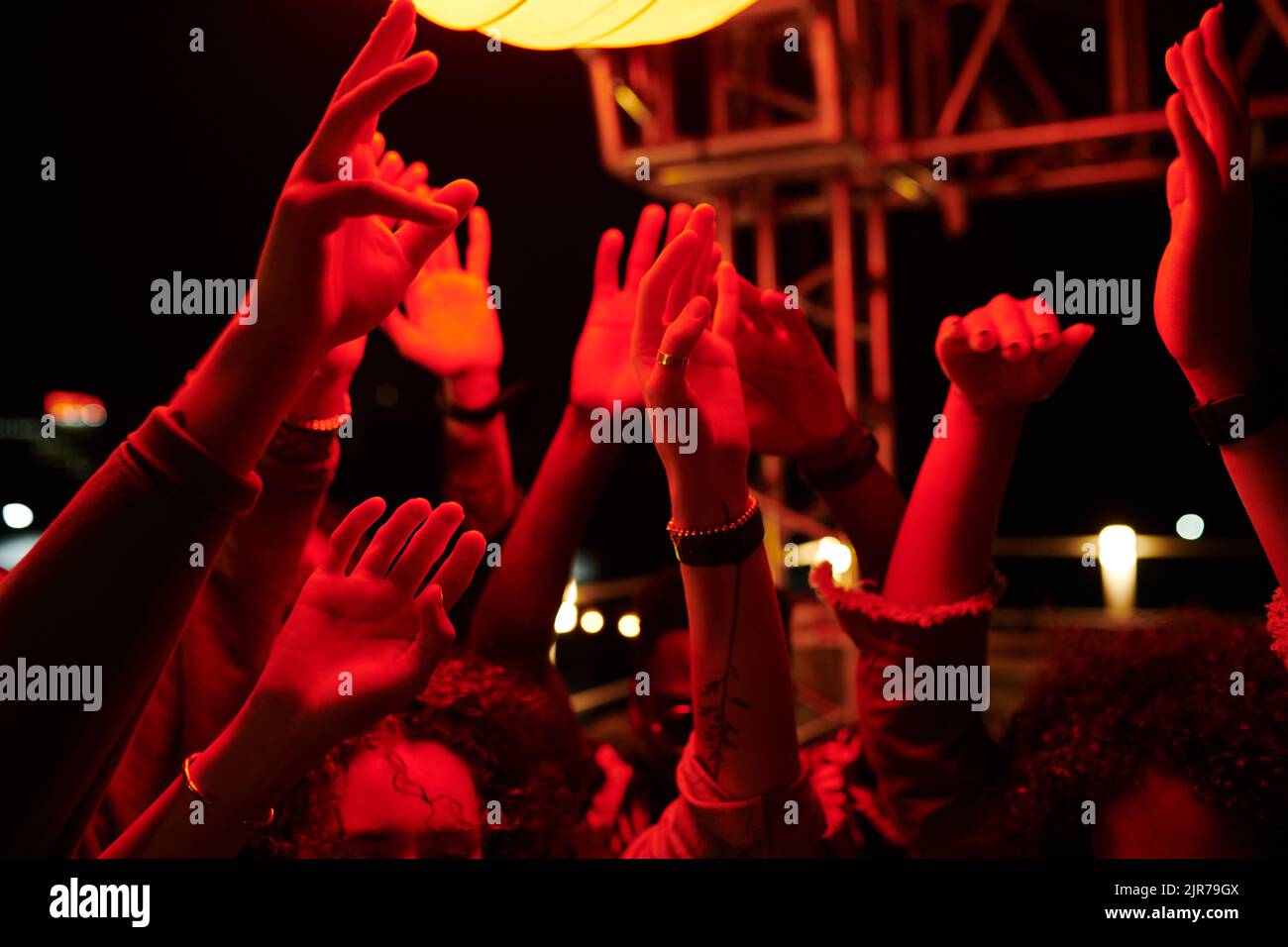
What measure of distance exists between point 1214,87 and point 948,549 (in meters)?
0.58

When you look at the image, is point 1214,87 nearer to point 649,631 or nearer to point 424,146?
point 649,631

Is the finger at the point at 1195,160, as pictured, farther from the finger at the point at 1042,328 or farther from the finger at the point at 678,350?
the finger at the point at 678,350

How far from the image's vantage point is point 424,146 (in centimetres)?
382

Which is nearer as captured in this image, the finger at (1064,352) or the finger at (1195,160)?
the finger at (1195,160)

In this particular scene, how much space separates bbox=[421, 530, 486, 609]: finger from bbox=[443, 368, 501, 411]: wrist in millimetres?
956

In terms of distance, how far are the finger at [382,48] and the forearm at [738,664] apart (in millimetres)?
489

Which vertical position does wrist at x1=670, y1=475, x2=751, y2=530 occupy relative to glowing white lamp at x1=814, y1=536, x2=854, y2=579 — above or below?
above

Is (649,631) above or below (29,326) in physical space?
below

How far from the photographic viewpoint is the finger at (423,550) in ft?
3.32

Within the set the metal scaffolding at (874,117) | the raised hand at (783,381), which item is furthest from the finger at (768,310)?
the metal scaffolding at (874,117)

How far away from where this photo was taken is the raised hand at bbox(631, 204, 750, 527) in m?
0.99

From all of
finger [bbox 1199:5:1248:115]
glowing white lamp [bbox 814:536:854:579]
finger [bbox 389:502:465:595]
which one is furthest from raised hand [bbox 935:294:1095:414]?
glowing white lamp [bbox 814:536:854:579]

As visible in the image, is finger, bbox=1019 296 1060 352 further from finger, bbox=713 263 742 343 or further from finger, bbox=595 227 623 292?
finger, bbox=595 227 623 292

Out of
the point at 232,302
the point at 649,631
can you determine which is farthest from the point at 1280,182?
the point at 232,302
